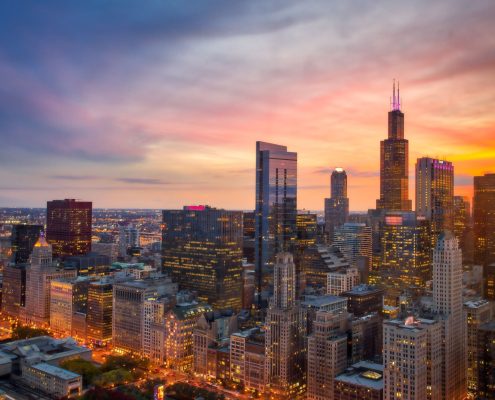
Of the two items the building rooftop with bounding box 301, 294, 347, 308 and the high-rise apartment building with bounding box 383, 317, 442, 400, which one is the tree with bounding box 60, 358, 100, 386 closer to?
the building rooftop with bounding box 301, 294, 347, 308

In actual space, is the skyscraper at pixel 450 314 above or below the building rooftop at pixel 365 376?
above

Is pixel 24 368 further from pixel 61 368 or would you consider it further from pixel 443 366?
pixel 443 366

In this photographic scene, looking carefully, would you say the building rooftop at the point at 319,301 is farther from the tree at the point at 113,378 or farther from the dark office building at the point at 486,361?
the tree at the point at 113,378

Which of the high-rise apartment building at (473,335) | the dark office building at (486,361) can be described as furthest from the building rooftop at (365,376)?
the dark office building at (486,361)

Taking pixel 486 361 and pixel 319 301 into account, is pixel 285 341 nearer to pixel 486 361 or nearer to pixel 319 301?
pixel 319 301

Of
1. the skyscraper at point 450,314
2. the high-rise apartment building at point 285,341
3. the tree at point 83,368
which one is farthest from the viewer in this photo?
the tree at point 83,368

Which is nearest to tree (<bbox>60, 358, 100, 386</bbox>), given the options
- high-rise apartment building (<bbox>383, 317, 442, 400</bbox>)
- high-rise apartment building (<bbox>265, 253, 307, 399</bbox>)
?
high-rise apartment building (<bbox>265, 253, 307, 399</bbox>)
